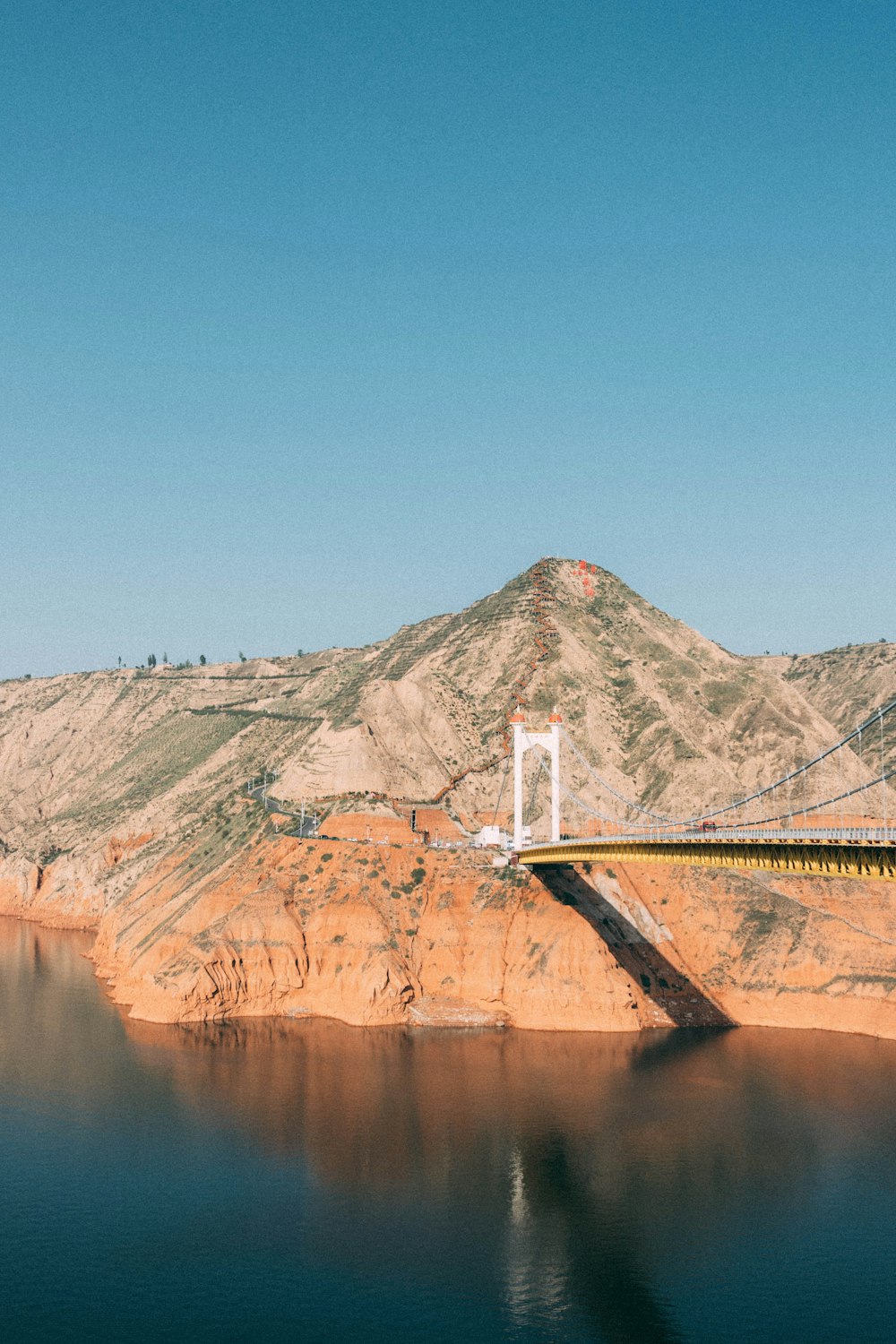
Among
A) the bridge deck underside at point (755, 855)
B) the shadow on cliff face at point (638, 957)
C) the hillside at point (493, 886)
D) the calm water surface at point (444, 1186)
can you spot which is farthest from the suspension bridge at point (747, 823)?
the calm water surface at point (444, 1186)

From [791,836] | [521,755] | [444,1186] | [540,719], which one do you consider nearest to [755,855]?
[791,836]

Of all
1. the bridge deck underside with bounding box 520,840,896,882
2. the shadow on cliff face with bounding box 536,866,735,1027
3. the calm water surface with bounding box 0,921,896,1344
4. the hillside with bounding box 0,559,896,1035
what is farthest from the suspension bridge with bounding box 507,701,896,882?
the calm water surface with bounding box 0,921,896,1344

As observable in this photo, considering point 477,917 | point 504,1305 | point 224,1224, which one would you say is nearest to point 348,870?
point 477,917

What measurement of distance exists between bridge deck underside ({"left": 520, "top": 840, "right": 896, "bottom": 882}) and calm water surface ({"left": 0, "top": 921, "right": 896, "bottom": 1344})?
576 inches

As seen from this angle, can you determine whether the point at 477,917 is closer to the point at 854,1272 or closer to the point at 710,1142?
the point at 710,1142

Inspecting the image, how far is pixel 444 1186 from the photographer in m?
70.5

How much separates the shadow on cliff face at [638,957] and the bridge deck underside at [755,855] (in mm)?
8648

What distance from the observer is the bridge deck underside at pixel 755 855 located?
6022cm

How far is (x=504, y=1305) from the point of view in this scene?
57.3 m

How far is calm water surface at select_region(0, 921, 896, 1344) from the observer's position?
57.2 metres

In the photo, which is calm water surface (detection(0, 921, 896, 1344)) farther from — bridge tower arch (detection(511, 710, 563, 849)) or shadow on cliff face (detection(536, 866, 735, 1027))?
bridge tower arch (detection(511, 710, 563, 849))

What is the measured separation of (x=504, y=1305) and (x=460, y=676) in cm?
11135

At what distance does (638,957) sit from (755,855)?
42325mm

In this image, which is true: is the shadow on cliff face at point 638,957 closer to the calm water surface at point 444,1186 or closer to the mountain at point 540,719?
the calm water surface at point 444,1186
